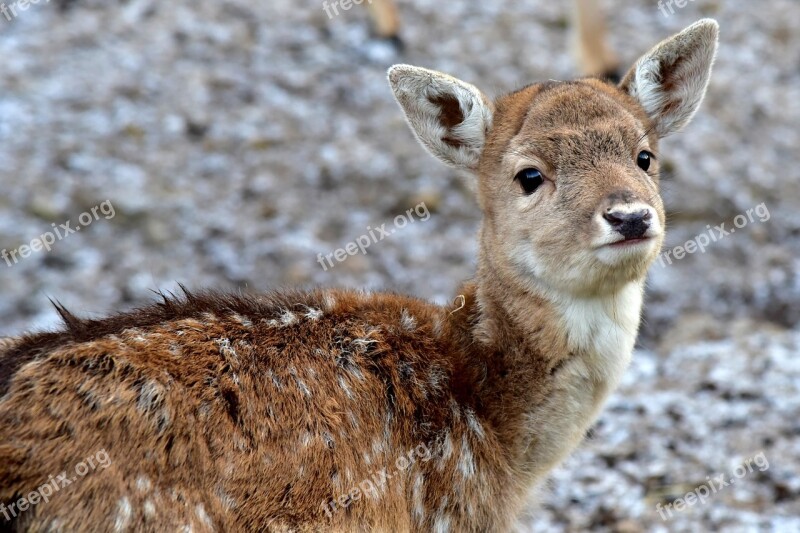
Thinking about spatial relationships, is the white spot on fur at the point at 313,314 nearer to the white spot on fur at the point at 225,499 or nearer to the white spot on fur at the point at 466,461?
the white spot on fur at the point at 466,461

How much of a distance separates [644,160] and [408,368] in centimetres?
168

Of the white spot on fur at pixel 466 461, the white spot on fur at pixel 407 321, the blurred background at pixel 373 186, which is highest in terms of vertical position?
the white spot on fur at pixel 407 321

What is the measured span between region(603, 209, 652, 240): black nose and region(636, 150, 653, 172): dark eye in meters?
0.70

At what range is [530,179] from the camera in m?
5.19

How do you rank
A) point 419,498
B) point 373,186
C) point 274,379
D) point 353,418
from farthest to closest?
point 373,186 → point 419,498 → point 353,418 → point 274,379

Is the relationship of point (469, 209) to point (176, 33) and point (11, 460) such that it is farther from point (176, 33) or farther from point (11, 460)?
point (11, 460)

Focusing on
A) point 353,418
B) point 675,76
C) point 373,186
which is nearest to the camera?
point 353,418

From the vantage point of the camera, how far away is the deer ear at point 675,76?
5645 millimetres

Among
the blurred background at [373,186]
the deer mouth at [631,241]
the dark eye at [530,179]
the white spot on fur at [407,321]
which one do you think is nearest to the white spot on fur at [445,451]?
the white spot on fur at [407,321]

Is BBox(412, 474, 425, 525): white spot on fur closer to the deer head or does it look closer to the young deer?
the young deer

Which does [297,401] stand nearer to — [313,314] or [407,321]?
[313,314]

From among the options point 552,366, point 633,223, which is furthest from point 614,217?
point 552,366

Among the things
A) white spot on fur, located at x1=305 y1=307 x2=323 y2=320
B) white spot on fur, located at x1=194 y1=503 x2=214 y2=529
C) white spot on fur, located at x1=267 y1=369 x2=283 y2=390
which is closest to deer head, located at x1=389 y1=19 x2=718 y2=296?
white spot on fur, located at x1=305 y1=307 x2=323 y2=320

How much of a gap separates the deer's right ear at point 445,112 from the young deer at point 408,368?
12 mm
